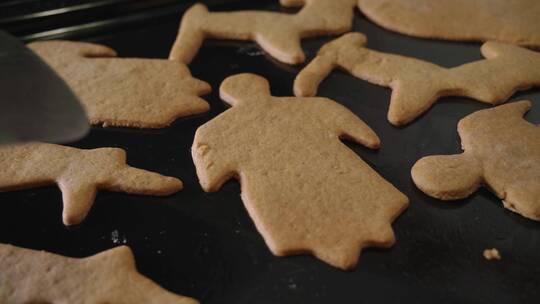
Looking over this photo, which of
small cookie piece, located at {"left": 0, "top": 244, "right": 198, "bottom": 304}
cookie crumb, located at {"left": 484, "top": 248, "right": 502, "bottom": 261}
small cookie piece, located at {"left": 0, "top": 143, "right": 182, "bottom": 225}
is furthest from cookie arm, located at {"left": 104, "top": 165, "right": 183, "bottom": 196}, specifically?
cookie crumb, located at {"left": 484, "top": 248, "right": 502, "bottom": 261}

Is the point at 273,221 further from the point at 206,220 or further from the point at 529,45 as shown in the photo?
the point at 529,45

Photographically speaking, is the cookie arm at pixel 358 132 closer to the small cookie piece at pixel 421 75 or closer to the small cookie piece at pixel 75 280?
the small cookie piece at pixel 421 75

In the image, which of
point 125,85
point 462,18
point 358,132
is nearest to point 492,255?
point 358,132

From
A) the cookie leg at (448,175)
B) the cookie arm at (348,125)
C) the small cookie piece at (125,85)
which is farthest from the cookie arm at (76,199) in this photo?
the cookie leg at (448,175)

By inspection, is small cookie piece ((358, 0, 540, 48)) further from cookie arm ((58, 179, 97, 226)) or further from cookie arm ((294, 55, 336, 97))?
cookie arm ((58, 179, 97, 226))

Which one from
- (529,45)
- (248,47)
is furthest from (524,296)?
(248,47)

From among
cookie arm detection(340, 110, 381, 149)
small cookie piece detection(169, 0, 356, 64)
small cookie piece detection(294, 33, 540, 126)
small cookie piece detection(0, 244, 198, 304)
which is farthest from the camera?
small cookie piece detection(169, 0, 356, 64)
